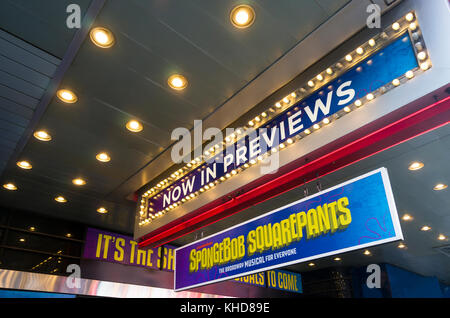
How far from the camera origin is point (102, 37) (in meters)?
2.65

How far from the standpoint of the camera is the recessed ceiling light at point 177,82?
2.99 metres

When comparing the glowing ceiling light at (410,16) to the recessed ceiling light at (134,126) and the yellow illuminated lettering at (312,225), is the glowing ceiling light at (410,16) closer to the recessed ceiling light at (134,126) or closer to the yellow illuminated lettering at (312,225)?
the yellow illuminated lettering at (312,225)

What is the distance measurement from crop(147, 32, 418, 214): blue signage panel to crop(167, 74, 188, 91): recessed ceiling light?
30.5 inches

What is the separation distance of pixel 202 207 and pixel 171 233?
70 cm

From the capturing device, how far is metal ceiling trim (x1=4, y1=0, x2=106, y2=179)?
2463 mm

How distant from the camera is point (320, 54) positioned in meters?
2.77

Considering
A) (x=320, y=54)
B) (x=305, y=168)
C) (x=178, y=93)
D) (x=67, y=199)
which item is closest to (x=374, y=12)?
(x=320, y=54)

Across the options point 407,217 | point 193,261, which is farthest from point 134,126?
point 407,217

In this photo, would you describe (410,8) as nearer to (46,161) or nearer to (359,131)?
(359,131)

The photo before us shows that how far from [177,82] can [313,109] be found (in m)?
1.24

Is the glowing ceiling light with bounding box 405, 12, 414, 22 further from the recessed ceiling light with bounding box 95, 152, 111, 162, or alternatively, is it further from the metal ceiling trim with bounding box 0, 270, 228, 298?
the metal ceiling trim with bounding box 0, 270, 228, 298

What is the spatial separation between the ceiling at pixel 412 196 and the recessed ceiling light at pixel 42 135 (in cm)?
198

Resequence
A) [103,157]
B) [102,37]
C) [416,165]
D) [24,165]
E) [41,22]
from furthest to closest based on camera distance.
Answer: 1. [416,165]
2. [24,165]
3. [103,157]
4. [102,37]
5. [41,22]

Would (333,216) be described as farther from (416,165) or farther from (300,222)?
(416,165)
